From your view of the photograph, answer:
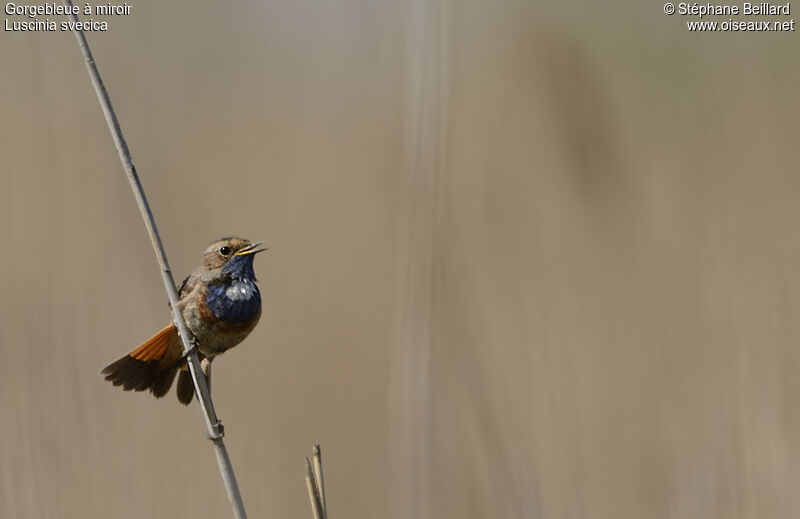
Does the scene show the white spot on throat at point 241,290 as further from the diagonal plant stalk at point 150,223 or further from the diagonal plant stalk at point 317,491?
the diagonal plant stalk at point 317,491

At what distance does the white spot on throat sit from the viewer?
247 centimetres

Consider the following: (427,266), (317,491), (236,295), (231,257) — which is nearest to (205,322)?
(236,295)

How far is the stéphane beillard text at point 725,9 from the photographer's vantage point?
321cm

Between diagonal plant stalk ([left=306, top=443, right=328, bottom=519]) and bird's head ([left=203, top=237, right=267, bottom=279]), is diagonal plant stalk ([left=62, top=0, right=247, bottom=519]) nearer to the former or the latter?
diagonal plant stalk ([left=306, top=443, right=328, bottom=519])

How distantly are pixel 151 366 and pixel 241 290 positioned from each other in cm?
36

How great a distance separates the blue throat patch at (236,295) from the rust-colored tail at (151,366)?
16cm

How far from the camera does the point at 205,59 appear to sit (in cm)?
424

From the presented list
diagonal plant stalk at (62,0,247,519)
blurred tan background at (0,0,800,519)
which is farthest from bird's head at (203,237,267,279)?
diagonal plant stalk at (62,0,247,519)

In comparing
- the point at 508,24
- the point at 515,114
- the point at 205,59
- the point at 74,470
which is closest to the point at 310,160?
the point at 205,59

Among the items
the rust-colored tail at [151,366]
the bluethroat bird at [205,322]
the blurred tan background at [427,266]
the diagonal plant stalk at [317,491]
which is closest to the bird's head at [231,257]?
the bluethroat bird at [205,322]

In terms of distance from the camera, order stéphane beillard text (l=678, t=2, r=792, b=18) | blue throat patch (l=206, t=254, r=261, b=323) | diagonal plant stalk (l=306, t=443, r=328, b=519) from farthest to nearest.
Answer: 1. stéphane beillard text (l=678, t=2, r=792, b=18)
2. blue throat patch (l=206, t=254, r=261, b=323)
3. diagonal plant stalk (l=306, t=443, r=328, b=519)

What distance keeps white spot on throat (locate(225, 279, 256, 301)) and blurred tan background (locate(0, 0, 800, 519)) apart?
0.46 metres

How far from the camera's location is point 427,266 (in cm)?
244

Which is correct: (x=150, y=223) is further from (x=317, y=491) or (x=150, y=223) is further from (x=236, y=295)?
(x=236, y=295)
